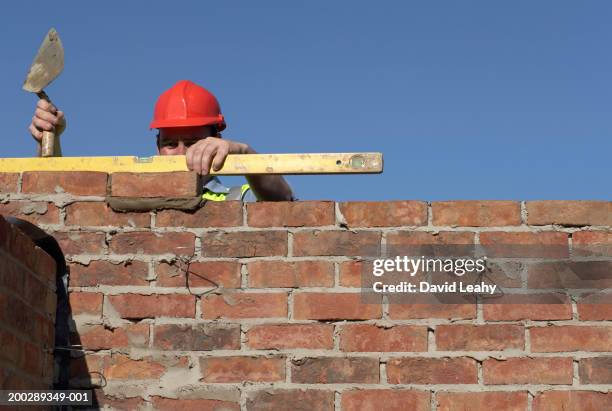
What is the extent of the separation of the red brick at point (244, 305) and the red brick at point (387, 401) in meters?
0.38

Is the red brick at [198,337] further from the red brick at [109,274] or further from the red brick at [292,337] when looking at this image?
the red brick at [109,274]

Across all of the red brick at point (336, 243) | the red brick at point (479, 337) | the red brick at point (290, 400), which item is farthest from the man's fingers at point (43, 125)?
the red brick at point (479, 337)

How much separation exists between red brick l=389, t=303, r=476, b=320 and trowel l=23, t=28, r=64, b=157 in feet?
5.12

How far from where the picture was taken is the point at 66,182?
351 centimetres

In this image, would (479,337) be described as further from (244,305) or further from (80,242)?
(80,242)

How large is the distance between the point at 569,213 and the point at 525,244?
20cm

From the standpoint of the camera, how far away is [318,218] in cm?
341

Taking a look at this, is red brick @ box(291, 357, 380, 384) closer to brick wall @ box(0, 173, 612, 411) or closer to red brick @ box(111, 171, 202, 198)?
brick wall @ box(0, 173, 612, 411)

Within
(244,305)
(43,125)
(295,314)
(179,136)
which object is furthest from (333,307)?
(179,136)

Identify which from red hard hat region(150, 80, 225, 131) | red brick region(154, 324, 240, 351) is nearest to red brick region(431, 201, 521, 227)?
red brick region(154, 324, 240, 351)

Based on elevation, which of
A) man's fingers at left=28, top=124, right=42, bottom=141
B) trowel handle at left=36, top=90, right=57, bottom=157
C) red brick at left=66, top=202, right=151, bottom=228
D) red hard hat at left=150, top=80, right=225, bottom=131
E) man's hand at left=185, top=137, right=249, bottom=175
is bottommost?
red brick at left=66, top=202, right=151, bottom=228

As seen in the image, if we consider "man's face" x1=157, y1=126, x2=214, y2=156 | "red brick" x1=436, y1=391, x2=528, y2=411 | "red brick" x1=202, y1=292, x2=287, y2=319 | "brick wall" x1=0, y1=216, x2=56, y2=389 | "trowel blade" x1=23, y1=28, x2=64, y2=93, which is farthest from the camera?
"man's face" x1=157, y1=126, x2=214, y2=156

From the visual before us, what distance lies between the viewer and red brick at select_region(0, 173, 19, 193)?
3.52 metres

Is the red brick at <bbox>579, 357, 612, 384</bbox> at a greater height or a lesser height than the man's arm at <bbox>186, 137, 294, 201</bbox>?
lesser
